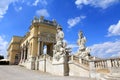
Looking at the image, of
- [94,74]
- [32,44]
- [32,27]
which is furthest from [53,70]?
[32,27]

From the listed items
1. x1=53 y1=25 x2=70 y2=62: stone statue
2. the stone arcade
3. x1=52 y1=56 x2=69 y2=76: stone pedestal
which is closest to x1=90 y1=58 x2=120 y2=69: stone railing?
the stone arcade

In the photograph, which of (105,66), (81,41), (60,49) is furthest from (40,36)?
(105,66)

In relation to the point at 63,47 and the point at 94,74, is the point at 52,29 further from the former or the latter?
the point at 94,74

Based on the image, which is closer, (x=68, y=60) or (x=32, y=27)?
(x=68, y=60)

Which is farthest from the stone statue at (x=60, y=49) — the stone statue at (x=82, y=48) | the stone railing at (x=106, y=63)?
the stone railing at (x=106, y=63)

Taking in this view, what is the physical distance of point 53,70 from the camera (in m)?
20.7

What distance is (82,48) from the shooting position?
67.3 ft

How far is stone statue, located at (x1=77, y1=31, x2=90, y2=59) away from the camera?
64.9ft

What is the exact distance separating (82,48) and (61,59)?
339 cm

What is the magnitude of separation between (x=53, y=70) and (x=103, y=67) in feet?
28.8

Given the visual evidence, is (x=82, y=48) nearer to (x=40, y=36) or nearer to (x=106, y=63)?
(x=106, y=63)

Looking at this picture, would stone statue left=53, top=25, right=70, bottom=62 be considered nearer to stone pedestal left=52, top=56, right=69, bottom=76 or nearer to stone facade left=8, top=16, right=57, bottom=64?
stone pedestal left=52, top=56, right=69, bottom=76

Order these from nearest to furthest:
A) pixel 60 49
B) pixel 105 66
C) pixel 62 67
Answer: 1. pixel 105 66
2. pixel 62 67
3. pixel 60 49

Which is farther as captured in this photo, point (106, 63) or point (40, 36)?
point (40, 36)
